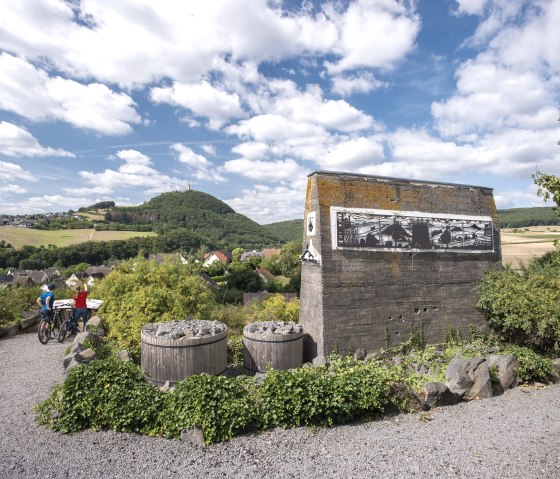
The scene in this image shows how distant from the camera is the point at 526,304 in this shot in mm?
9508

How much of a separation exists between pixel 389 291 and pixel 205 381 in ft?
19.3

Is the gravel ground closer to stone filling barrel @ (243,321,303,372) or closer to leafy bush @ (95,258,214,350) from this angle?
stone filling barrel @ (243,321,303,372)

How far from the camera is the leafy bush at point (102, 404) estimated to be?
214 inches

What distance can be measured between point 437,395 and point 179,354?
4.95 m

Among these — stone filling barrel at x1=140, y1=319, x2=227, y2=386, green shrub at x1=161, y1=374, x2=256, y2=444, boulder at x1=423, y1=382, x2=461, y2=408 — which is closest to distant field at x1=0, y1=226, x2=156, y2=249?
stone filling barrel at x1=140, y1=319, x2=227, y2=386

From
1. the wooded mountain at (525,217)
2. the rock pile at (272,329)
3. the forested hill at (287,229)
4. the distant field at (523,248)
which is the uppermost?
the forested hill at (287,229)

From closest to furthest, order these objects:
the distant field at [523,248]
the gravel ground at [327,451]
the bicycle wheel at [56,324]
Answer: the gravel ground at [327,451], the bicycle wheel at [56,324], the distant field at [523,248]

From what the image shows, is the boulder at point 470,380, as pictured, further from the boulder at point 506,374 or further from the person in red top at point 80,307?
the person in red top at point 80,307

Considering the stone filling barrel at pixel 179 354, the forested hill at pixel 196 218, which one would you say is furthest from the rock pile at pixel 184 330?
the forested hill at pixel 196 218

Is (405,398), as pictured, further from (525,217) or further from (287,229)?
(287,229)

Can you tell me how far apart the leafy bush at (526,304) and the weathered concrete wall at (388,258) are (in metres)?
0.47

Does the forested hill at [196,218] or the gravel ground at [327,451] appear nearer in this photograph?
the gravel ground at [327,451]

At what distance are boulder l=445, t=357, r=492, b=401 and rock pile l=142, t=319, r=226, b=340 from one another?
15.8ft

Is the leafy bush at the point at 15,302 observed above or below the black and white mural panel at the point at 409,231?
below
